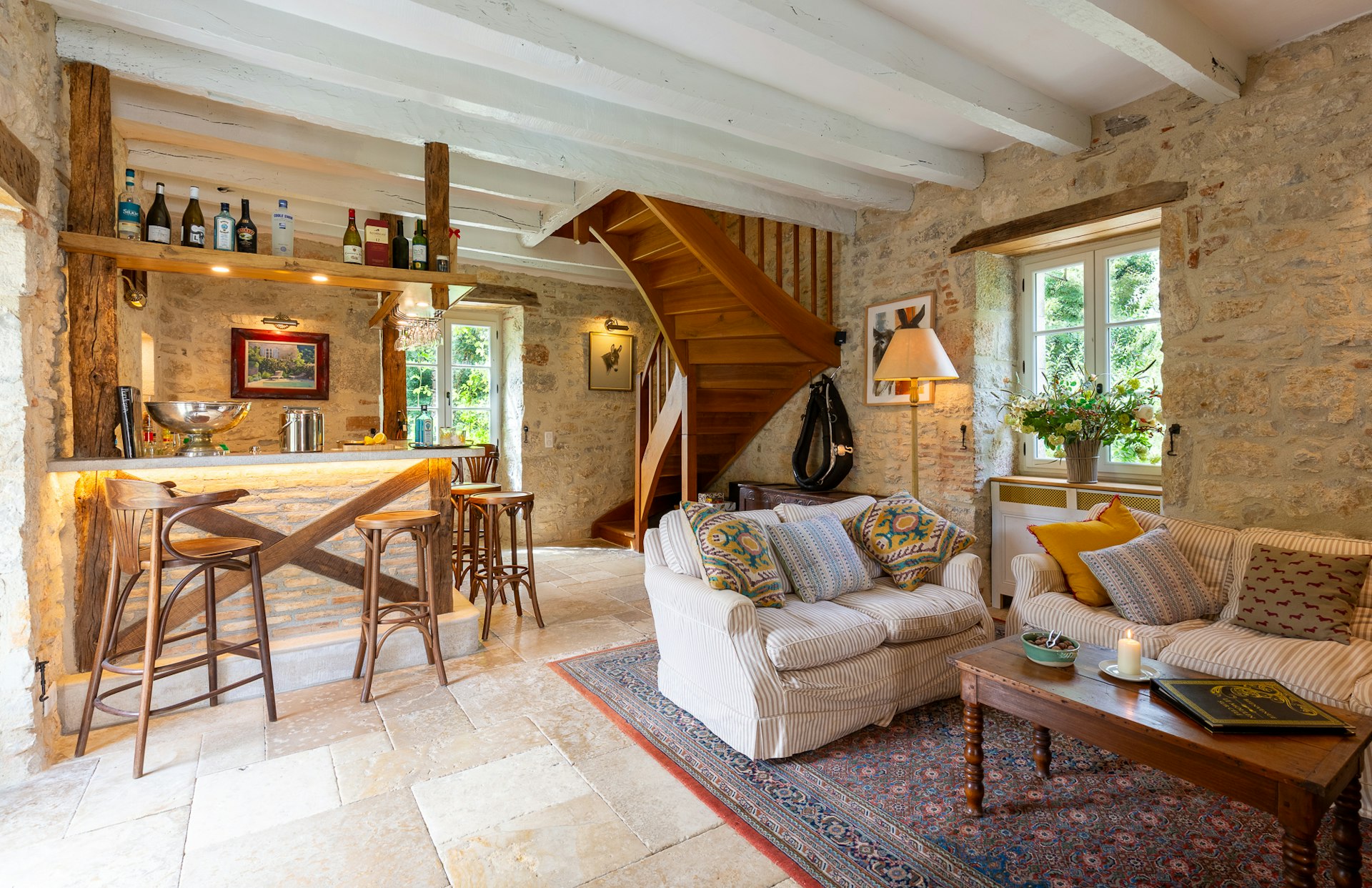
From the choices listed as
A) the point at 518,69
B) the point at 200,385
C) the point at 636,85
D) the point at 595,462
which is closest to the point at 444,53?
the point at 518,69

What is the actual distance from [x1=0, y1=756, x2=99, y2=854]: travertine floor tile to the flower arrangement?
455 cm

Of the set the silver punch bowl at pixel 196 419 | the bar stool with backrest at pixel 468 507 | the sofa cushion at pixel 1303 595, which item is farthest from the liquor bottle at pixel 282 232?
the sofa cushion at pixel 1303 595

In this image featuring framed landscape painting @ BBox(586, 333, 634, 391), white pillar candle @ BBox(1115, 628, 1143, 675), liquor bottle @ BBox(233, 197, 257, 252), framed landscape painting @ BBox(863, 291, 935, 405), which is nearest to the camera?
white pillar candle @ BBox(1115, 628, 1143, 675)

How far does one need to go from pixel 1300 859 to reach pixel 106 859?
3.01 meters

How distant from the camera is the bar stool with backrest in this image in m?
4.27

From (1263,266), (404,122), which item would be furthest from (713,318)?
(1263,266)

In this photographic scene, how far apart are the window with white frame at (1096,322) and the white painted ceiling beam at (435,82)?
1666 mm

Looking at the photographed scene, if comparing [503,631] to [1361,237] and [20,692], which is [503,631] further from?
[1361,237]

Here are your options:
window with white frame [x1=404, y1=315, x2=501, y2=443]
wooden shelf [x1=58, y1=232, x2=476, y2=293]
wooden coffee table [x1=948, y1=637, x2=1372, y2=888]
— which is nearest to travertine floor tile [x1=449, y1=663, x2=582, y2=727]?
wooden coffee table [x1=948, y1=637, x2=1372, y2=888]

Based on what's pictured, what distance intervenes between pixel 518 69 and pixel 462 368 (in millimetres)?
4117

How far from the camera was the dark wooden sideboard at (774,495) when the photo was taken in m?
4.81

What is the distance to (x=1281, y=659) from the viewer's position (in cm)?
224

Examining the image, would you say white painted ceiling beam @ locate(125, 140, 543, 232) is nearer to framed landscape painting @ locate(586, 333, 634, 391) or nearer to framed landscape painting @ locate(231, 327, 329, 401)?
framed landscape painting @ locate(231, 327, 329, 401)

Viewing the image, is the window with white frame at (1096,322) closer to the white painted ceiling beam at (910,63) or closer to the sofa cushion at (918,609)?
the white painted ceiling beam at (910,63)
